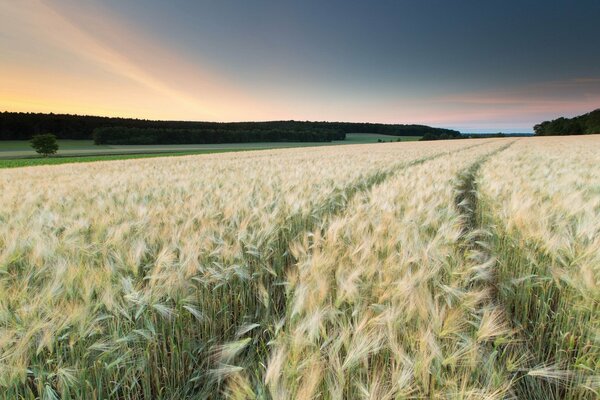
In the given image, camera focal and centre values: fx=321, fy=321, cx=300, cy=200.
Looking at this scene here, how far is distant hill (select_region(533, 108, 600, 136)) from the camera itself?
75.4 m

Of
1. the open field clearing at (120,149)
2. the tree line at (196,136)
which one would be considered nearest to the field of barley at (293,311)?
the open field clearing at (120,149)

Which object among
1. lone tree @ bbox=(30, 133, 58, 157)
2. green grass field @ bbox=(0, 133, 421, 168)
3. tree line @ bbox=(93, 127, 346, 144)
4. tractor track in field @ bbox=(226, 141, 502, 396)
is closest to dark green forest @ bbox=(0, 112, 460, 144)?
tree line @ bbox=(93, 127, 346, 144)

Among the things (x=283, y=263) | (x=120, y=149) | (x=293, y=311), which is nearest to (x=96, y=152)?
(x=120, y=149)

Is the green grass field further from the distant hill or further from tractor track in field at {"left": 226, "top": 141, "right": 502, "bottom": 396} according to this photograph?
the distant hill

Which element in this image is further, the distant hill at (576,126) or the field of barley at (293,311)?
the distant hill at (576,126)

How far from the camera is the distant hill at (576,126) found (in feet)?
247

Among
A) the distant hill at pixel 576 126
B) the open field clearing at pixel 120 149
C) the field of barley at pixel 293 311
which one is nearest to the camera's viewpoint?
the field of barley at pixel 293 311

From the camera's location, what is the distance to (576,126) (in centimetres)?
8262

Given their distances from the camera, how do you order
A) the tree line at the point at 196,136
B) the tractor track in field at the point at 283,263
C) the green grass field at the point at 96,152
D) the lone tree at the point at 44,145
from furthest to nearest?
the tree line at the point at 196,136, the lone tree at the point at 44,145, the green grass field at the point at 96,152, the tractor track in field at the point at 283,263

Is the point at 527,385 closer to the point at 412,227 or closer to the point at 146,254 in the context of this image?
the point at 412,227

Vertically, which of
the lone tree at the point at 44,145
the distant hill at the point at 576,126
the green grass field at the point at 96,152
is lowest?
the green grass field at the point at 96,152

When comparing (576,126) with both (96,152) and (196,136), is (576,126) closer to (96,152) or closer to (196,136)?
(196,136)

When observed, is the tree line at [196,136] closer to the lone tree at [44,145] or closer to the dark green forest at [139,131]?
the dark green forest at [139,131]

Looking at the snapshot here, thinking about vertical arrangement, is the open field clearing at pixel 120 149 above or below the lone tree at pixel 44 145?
below
